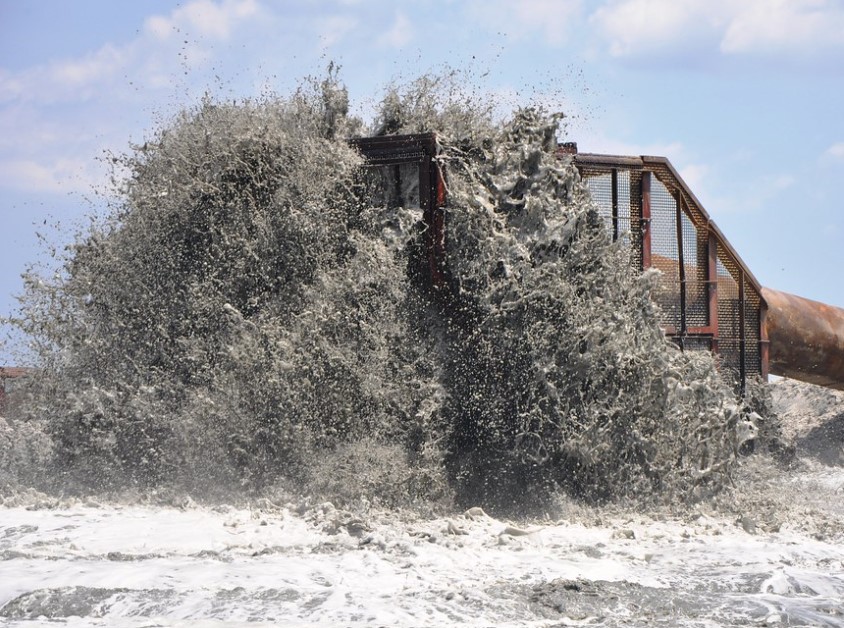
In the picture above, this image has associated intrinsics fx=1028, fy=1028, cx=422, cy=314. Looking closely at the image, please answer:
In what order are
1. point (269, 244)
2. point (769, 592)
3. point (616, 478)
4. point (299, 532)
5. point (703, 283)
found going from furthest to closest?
point (703, 283)
point (269, 244)
point (616, 478)
point (299, 532)
point (769, 592)

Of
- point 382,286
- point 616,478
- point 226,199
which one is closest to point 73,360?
point 226,199

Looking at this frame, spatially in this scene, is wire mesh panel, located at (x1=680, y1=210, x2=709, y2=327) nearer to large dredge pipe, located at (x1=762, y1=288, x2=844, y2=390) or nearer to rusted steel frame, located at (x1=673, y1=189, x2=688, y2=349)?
rusted steel frame, located at (x1=673, y1=189, x2=688, y2=349)

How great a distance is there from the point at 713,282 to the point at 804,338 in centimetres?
178

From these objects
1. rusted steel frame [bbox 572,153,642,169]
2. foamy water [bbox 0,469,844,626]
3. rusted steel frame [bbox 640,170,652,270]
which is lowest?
foamy water [bbox 0,469,844,626]

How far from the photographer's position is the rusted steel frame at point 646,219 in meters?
9.84

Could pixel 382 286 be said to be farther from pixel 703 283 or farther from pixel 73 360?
pixel 703 283

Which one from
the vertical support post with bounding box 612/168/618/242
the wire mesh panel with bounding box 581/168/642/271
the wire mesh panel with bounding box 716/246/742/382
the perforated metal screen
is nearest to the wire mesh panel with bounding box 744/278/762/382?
the perforated metal screen

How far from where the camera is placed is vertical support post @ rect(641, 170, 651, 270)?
32.3 ft

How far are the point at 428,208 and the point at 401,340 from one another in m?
1.17

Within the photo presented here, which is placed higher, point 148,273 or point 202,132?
point 202,132

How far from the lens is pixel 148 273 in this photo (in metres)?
8.81

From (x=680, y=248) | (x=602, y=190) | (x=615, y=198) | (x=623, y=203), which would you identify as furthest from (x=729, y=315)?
(x=602, y=190)

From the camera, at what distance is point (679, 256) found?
10.3 meters

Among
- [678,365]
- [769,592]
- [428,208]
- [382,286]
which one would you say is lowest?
[769,592]
